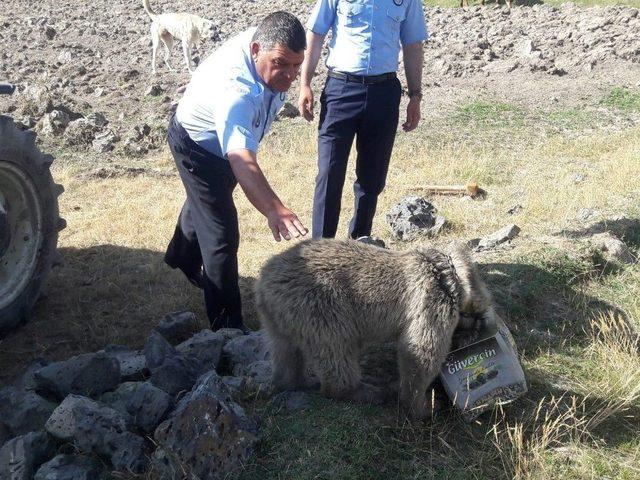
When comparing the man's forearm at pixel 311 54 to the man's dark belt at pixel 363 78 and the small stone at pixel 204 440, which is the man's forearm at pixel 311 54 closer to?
the man's dark belt at pixel 363 78

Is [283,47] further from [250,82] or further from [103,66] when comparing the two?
[103,66]

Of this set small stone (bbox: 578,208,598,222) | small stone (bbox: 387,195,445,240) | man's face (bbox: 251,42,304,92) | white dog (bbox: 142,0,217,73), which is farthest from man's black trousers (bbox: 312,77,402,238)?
white dog (bbox: 142,0,217,73)

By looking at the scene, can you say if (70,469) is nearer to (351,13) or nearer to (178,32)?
(351,13)

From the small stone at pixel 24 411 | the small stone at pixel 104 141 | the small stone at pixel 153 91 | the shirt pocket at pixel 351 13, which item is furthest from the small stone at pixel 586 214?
the small stone at pixel 153 91

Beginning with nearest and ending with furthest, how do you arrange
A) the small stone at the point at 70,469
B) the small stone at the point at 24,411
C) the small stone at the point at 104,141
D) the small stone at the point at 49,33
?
the small stone at the point at 70,469, the small stone at the point at 24,411, the small stone at the point at 104,141, the small stone at the point at 49,33

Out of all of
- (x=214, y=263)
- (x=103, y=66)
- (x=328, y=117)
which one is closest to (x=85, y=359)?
(x=214, y=263)

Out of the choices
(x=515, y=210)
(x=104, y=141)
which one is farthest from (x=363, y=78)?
(x=104, y=141)

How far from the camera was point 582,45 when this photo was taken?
1476cm

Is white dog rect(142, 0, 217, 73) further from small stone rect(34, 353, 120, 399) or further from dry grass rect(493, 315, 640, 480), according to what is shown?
dry grass rect(493, 315, 640, 480)

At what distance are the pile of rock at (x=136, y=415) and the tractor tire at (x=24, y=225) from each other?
833 millimetres

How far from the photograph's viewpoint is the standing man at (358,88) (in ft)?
18.6

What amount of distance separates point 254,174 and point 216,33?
13.4 meters

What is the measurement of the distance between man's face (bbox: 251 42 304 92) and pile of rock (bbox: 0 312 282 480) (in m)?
1.70

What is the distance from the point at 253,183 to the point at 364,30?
2.31 m
